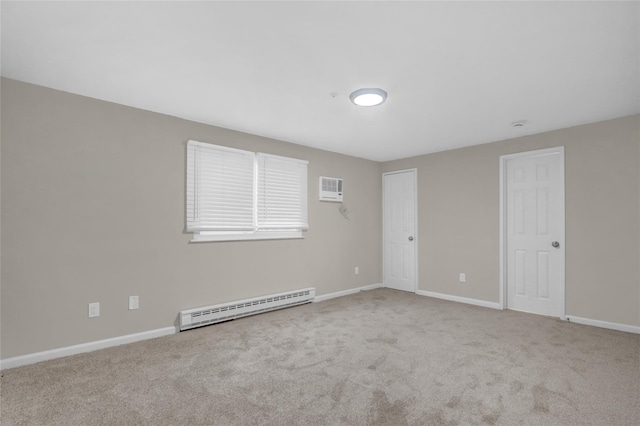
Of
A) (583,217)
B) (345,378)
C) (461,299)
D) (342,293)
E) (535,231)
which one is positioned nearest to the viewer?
(345,378)

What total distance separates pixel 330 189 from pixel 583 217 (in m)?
3.36

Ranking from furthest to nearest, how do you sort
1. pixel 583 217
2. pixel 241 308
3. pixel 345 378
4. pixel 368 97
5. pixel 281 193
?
1. pixel 281 193
2. pixel 241 308
3. pixel 583 217
4. pixel 368 97
5. pixel 345 378

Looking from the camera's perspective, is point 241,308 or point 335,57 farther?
point 241,308

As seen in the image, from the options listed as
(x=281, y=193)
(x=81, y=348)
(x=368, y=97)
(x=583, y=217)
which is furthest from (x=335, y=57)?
(x=583, y=217)

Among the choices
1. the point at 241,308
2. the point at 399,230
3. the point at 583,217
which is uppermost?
the point at 583,217

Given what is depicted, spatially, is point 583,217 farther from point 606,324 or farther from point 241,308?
point 241,308

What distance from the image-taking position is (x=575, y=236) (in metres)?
3.98

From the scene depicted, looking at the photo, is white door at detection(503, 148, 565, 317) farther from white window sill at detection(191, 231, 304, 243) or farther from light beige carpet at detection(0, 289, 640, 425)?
white window sill at detection(191, 231, 304, 243)

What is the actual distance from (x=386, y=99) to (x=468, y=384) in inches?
100

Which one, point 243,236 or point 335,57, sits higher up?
point 335,57

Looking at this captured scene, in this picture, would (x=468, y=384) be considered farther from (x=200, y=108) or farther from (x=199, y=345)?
(x=200, y=108)

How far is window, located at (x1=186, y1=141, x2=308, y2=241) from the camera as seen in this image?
12.5 ft

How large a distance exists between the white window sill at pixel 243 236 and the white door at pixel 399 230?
78.0 inches

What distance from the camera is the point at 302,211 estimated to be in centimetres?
493
